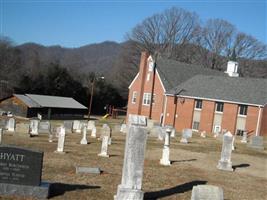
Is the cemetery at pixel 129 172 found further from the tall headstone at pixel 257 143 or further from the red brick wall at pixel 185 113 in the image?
the red brick wall at pixel 185 113

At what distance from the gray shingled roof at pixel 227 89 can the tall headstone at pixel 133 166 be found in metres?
36.0

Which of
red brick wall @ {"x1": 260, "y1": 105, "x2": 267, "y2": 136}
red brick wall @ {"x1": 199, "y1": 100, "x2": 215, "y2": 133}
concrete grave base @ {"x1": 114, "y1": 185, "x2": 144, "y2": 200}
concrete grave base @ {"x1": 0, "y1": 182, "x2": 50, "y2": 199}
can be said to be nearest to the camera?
concrete grave base @ {"x1": 0, "y1": 182, "x2": 50, "y2": 199}

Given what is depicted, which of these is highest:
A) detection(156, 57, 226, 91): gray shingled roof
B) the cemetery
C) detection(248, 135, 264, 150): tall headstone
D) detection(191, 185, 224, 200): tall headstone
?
detection(156, 57, 226, 91): gray shingled roof

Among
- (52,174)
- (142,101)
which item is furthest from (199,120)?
(52,174)

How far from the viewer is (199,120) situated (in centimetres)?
5044

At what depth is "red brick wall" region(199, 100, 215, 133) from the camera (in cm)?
4912

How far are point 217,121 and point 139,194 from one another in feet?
127

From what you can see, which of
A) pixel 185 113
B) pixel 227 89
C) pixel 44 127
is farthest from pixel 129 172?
pixel 185 113

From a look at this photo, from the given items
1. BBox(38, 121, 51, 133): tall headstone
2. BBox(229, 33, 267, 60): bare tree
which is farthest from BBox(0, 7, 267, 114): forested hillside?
BBox(38, 121, 51, 133): tall headstone

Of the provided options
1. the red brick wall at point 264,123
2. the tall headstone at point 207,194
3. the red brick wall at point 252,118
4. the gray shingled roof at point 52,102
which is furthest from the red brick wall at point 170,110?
the tall headstone at point 207,194

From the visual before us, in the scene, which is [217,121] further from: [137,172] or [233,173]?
[137,172]

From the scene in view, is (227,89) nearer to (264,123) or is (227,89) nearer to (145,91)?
(264,123)

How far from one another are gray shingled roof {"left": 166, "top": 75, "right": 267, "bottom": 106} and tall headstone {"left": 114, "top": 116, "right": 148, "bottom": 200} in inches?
1419

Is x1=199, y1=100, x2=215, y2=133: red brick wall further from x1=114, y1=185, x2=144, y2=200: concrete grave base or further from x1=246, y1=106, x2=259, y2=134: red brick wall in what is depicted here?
x1=114, y1=185, x2=144, y2=200: concrete grave base
